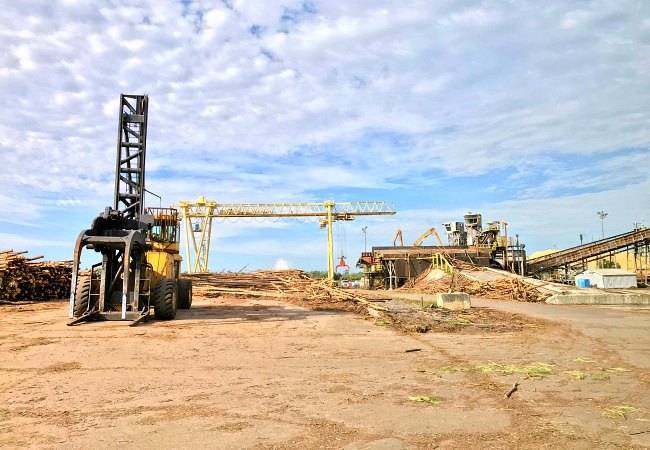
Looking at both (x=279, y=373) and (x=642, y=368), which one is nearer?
(x=279, y=373)

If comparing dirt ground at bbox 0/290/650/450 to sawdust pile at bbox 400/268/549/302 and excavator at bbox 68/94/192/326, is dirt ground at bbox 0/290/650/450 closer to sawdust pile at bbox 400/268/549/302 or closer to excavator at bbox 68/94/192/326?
excavator at bbox 68/94/192/326

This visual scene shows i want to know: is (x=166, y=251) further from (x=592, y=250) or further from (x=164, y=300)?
(x=592, y=250)

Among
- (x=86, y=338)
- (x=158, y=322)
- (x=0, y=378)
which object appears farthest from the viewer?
(x=158, y=322)

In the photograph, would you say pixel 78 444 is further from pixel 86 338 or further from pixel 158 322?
pixel 158 322

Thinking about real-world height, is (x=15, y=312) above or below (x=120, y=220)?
below

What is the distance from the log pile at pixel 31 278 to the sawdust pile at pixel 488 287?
66.2 feet

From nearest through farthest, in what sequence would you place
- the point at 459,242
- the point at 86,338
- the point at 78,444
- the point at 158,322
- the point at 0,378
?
the point at 78,444
the point at 0,378
the point at 86,338
the point at 158,322
the point at 459,242

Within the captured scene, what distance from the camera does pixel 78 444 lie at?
4.30m

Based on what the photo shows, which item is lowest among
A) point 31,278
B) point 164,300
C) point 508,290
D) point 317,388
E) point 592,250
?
point 317,388

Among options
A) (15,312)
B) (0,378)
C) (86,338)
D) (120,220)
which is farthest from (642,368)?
(15,312)

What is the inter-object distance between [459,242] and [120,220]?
142 ft

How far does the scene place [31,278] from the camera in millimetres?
22203

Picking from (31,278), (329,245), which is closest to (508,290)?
(31,278)

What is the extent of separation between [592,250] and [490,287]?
2305cm
